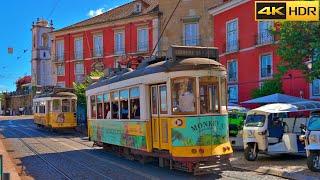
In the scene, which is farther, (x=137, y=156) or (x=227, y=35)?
(x=227, y=35)

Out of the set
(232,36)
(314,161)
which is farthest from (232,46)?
(314,161)

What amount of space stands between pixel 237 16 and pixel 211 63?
2256cm

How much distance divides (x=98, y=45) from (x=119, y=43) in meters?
3.23

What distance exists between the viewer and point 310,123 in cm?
1462

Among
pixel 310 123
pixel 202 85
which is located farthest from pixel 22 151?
pixel 310 123

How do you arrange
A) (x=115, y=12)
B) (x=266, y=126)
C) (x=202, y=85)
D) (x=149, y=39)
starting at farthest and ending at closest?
(x=115, y=12) → (x=149, y=39) → (x=266, y=126) → (x=202, y=85)

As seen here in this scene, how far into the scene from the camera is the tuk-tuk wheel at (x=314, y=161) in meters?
14.2

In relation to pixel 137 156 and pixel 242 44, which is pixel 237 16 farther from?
pixel 137 156

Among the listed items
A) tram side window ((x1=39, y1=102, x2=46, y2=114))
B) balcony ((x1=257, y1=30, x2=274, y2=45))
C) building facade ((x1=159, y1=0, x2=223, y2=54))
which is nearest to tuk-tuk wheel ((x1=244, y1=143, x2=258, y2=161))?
balcony ((x1=257, y1=30, x2=274, y2=45))

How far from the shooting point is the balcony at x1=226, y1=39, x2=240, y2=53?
120 feet

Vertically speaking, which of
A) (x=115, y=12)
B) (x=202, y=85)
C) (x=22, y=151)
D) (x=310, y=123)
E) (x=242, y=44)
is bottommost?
(x=22, y=151)

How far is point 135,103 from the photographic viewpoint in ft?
53.3

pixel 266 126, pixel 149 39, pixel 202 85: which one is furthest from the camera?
pixel 149 39

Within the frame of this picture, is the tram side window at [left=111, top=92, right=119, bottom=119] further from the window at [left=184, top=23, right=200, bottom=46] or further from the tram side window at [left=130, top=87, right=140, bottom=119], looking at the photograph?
the window at [left=184, top=23, right=200, bottom=46]
